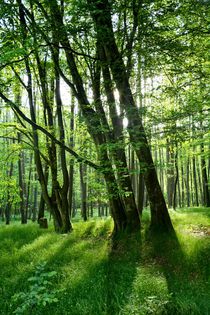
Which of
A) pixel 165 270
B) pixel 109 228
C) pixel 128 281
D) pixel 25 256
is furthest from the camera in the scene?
pixel 109 228

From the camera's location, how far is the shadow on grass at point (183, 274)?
4.30 metres

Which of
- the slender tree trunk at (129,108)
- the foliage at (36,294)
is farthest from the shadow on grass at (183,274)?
the foliage at (36,294)

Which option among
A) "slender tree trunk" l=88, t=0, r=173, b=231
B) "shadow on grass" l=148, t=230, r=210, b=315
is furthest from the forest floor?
"slender tree trunk" l=88, t=0, r=173, b=231

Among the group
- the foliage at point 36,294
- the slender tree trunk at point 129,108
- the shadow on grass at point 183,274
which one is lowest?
the shadow on grass at point 183,274

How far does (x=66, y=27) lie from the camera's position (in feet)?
17.7

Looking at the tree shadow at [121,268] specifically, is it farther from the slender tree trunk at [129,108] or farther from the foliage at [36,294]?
the foliage at [36,294]

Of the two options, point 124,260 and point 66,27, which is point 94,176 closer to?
point 124,260

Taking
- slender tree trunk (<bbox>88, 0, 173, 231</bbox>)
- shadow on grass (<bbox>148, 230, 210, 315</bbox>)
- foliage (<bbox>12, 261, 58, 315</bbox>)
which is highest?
slender tree trunk (<bbox>88, 0, 173, 231</bbox>)

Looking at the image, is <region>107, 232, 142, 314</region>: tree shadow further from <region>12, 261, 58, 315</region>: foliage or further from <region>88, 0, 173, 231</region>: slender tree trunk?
<region>12, 261, 58, 315</region>: foliage

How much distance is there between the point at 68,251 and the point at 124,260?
1542 millimetres

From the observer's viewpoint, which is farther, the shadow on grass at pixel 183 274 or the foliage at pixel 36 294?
the shadow on grass at pixel 183 274

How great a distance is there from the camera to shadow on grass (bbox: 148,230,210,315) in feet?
14.1

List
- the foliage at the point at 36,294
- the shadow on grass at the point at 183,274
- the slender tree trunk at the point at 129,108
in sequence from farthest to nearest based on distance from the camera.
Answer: the slender tree trunk at the point at 129,108 < the shadow on grass at the point at 183,274 < the foliage at the point at 36,294

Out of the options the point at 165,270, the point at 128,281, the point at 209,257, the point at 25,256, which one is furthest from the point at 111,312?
the point at 25,256
